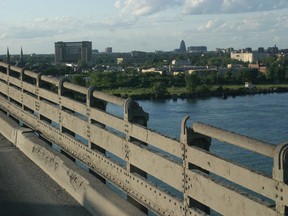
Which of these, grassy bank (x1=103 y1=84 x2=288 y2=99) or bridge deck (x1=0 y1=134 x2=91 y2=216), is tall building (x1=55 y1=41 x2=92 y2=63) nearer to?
grassy bank (x1=103 y1=84 x2=288 y2=99)

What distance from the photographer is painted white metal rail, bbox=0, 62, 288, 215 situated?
3.05m

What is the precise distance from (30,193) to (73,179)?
0.47 m

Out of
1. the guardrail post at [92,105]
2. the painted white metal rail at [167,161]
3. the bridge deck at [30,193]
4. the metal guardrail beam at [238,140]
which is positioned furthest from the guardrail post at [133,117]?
the metal guardrail beam at [238,140]

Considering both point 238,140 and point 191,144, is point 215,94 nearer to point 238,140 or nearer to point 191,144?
point 191,144

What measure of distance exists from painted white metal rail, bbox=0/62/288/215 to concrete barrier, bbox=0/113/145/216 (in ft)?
0.44

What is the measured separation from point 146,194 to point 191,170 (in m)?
0.78

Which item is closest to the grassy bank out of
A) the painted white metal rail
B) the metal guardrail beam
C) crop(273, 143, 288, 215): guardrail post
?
the painted white metal rail

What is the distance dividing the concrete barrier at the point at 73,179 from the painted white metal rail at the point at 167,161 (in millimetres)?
135

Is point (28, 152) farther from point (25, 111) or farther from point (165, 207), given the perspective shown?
point (165, 207)

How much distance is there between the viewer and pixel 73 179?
5609 millimetres

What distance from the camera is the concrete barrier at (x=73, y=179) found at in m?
4.66

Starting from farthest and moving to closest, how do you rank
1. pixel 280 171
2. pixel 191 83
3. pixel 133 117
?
pixel 191 83, pixel 133 117, pixel 280 171

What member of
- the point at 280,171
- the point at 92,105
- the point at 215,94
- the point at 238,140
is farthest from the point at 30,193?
the point at 215,94

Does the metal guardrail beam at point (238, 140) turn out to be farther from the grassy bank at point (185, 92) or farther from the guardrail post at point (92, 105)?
the grassy bank at point (185, 92)
